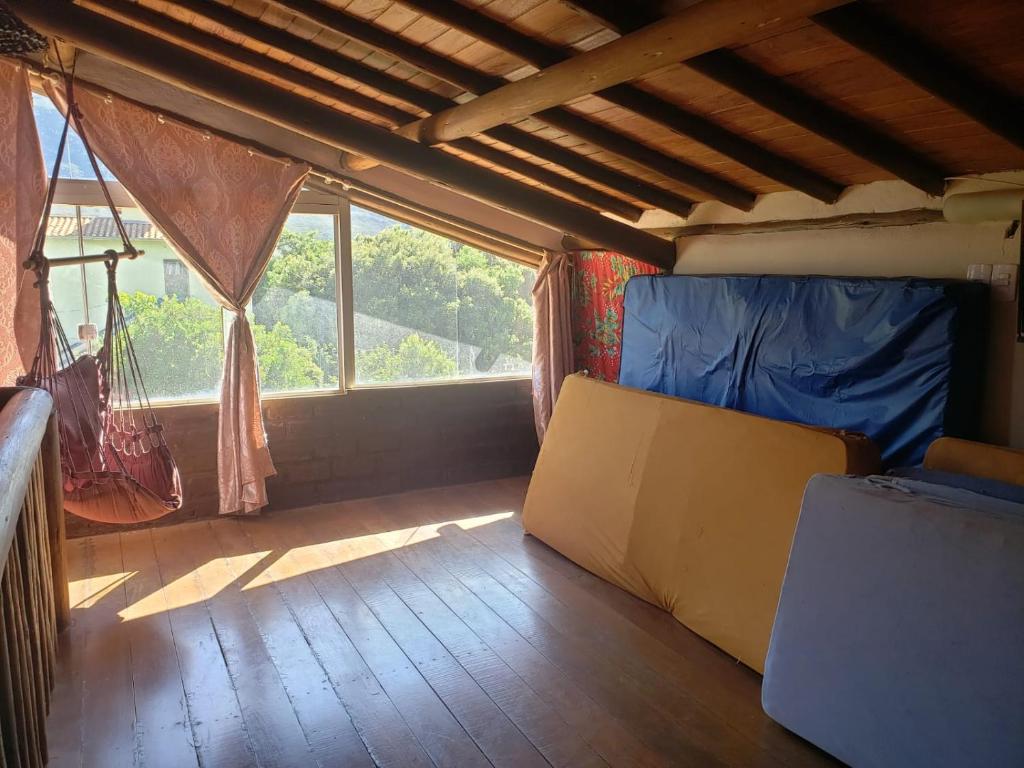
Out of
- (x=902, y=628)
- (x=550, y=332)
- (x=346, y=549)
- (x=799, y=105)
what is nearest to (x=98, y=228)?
(x=346, y=549)

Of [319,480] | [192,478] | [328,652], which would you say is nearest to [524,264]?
[319,480]

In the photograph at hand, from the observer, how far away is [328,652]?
9.66ft

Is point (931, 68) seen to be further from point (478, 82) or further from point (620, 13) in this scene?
point (478, 82)

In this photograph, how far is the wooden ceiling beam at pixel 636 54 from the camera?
6.31ft

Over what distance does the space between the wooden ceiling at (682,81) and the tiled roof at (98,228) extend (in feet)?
3.79

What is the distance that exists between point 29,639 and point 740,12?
9.29ft

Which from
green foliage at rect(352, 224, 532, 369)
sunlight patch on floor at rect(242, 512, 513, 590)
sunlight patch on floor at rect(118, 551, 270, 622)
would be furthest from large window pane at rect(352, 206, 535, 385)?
sunlight patch on floor at rect(118, 551, 270, 622)

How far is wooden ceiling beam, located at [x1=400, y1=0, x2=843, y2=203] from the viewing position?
2504mm

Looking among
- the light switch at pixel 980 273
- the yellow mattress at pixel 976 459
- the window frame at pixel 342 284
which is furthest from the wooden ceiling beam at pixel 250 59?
the yellow mattress at pixel 976 459

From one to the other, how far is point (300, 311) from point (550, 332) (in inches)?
69.3

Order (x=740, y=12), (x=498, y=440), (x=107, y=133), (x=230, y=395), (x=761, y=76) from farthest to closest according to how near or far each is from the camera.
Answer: (x=498, y=440), (x=230, y=395), (x=107, y=133), (x=761, y=76), (x=740, y=12)

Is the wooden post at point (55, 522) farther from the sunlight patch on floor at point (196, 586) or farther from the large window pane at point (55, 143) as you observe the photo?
the large window pane at point (55, 143)

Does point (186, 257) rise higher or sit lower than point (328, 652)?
higher

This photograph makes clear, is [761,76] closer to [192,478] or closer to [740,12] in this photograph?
[740,12]
